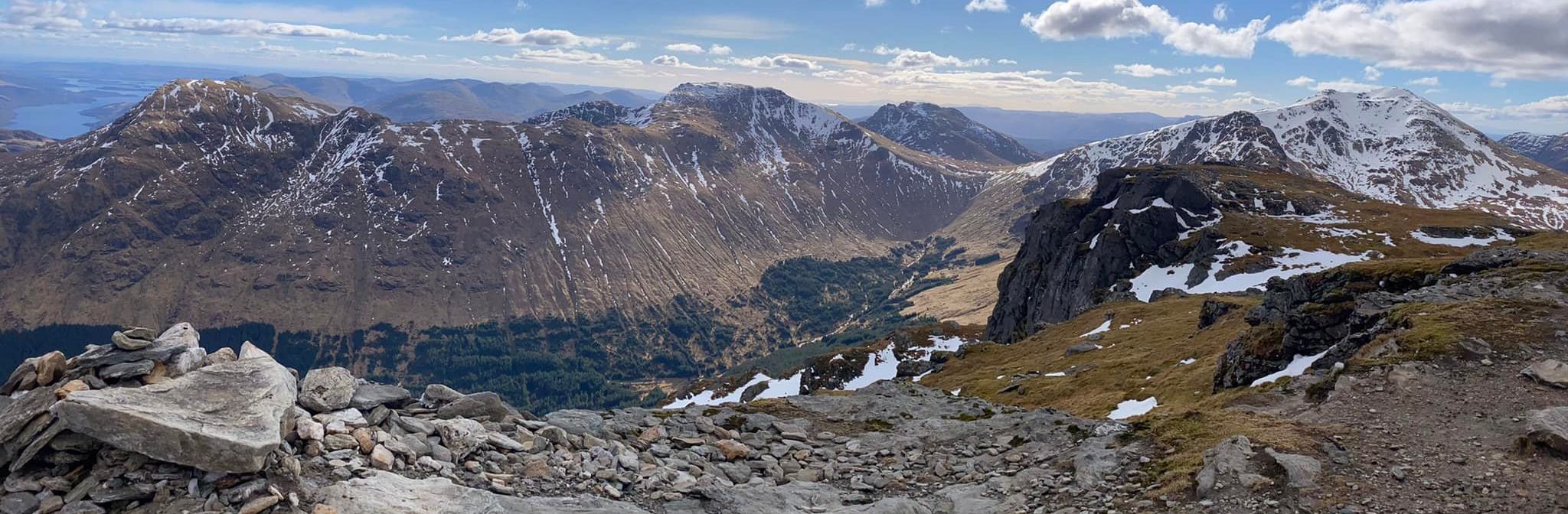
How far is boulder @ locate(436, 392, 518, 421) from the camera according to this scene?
23.7 meters

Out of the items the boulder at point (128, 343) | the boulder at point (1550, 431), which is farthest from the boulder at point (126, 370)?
the boulder at point (1550, 431)

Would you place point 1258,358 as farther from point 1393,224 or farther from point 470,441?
point 1393,224

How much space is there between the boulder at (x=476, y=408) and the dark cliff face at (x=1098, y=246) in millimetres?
107047

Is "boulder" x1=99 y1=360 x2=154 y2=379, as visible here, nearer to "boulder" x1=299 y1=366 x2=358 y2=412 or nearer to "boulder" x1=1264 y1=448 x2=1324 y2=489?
"boulder" x1=299 y1=366 x2=358 y2=412

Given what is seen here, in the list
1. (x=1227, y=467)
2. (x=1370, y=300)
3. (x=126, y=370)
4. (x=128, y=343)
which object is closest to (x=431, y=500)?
(x=126, y=370)

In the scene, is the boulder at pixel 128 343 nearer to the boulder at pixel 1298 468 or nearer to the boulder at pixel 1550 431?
the boulder at pixel 1298 468

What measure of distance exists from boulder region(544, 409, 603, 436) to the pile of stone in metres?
0.13

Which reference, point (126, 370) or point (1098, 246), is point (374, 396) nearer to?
point (126, 370)

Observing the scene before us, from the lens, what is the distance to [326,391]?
20.6m

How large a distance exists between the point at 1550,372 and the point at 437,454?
123 ft

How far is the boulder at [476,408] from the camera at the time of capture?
23703 mm

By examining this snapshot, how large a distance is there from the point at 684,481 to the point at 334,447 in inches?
377

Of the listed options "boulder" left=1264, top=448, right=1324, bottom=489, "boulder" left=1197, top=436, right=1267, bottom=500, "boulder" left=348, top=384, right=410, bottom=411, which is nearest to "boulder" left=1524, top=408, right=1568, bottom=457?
"boulder" left=1264, top=448, right=1324, bottom=489

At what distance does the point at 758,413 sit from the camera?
108 ft
